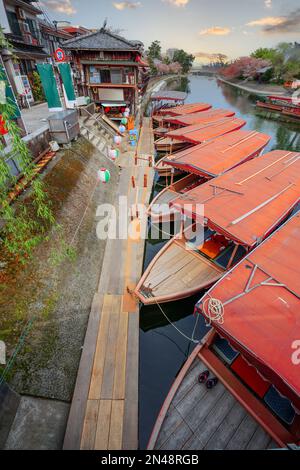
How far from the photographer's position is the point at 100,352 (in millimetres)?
7551

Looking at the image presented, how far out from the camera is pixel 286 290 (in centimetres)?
661

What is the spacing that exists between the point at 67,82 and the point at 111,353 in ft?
67.7

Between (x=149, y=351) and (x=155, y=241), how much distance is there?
6442mm

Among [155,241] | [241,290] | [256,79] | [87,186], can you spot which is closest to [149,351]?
[241,290]

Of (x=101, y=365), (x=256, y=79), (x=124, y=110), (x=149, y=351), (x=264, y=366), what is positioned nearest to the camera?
(x=264, y=366)

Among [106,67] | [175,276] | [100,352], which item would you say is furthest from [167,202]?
[106,67]

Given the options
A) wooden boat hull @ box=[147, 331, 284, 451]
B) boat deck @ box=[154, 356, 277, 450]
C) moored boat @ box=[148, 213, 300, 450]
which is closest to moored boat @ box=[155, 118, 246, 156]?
moored boat @ box=[148, 213, 300, 450]

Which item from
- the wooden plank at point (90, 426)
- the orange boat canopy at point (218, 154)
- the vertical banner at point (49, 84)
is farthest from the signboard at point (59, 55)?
the wooden plank at point (90, 426)

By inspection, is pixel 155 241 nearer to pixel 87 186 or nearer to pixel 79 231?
pixel 79 231

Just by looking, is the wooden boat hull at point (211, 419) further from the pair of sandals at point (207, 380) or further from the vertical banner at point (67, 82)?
the vertical banner at point (67, 82)

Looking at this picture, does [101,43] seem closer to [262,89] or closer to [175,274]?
[175,274]

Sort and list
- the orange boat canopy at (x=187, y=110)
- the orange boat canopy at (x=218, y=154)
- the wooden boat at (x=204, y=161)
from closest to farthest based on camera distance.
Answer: the wooden boat at (x=204, y=161), the orange boat canopy at (x=218, y=154), the orange boat canopy at (x=187, y=110)

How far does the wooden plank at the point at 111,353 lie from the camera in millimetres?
6766
